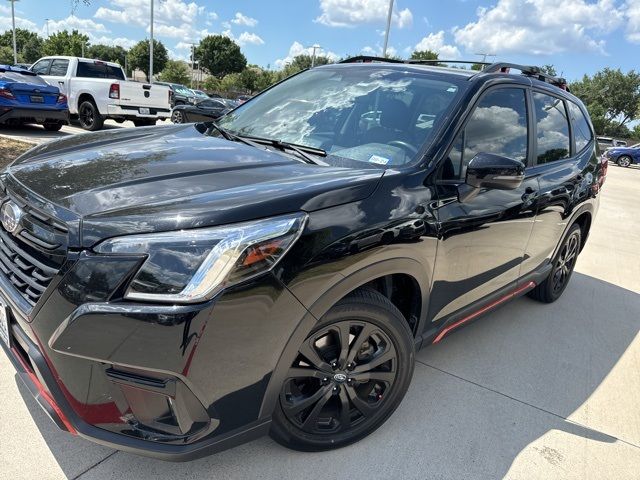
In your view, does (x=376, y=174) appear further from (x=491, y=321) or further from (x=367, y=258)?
(x=491, y=321)

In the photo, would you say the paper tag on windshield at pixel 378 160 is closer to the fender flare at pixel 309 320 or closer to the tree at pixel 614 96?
the fender flare at pixel 309 320

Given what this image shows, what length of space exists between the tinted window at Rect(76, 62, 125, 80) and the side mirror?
42.1 ft

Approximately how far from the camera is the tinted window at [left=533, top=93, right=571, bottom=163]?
3525mm

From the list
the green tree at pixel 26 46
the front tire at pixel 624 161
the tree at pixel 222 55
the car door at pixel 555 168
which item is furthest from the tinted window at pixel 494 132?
the green tree at pixel 26 46

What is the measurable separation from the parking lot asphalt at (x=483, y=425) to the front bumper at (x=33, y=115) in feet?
30.7

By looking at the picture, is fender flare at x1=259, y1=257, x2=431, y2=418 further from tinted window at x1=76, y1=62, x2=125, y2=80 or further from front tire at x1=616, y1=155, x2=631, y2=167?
front tire at x1=616, y1=155, x2=631, y2=167

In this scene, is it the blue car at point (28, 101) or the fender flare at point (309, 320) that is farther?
the blue car at point (28, 101)

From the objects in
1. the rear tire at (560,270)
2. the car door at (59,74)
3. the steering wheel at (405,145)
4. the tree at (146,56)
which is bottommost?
the rear tire at (560,270)

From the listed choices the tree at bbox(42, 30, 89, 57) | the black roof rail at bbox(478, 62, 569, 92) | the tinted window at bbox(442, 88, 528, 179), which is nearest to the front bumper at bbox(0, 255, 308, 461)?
the tinted window at bbox(442, 88, 528, 179)

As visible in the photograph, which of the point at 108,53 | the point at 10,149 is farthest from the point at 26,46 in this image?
the point at 10,149

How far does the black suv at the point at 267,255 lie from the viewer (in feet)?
5.50

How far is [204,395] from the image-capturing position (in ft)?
5.74

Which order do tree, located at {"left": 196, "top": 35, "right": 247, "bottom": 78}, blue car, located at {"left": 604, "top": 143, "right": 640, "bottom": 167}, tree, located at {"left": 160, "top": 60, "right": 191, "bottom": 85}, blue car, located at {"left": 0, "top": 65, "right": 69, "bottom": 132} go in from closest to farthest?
blue car, located at {"left": 0, "top": 65, "right": 69, "bottom": 132}
blue car, located at {"left": 604, "top": 143, "right": 640, "bottom": 167}
tree, located at {"left": 160, "top": 60, "right": 191, "bottom": 85}
tree, located at {"left": 196, "top": 35, "right": 247, "bottom": 78}

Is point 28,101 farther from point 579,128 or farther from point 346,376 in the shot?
point 346,376
